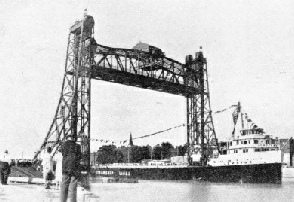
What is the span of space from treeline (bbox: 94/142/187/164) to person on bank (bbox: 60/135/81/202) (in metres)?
77.0

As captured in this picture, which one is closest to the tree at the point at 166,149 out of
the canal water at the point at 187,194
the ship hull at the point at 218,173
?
the ship hull at the point at 218,173

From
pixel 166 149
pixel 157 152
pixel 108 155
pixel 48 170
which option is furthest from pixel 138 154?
pixel 48 170

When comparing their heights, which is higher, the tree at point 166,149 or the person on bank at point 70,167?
the person on bank at point 70,167

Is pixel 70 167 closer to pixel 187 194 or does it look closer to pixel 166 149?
pixel 187 194

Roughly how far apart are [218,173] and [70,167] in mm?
30237

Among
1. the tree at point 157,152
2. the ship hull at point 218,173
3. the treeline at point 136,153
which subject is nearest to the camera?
the ship hull at point 218,173

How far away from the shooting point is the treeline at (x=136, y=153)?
3319 inches

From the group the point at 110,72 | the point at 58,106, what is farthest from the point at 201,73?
the point at 58,106

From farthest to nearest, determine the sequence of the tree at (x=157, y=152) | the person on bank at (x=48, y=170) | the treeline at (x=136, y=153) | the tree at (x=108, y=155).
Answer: the tree at (x=108, y=155)
the tree at (x=157, y=152)
the treeline at (x=136, y=153)
the person on bank at (x=48, y=170)

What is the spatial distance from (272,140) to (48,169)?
1078 inches

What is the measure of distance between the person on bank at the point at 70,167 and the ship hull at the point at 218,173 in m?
28.3

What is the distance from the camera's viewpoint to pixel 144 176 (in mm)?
42125

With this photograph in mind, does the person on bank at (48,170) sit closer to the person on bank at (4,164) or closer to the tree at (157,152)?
the person on bank at (4,164)

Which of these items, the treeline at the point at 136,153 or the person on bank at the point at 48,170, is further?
the treeline at the point at 136,153
